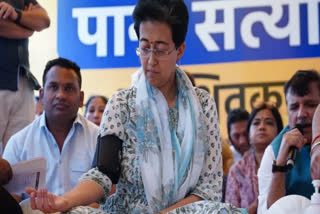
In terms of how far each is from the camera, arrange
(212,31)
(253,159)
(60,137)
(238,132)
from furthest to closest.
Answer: (212,31) → (238,132) → (253,159) → (60,137)

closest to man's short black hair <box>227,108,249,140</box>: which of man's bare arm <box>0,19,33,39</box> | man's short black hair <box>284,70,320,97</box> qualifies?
man's short black hair <box>284,70,320,97</box>

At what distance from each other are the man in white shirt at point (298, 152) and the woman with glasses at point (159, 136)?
0.63m

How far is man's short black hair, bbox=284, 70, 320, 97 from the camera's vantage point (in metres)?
2.97

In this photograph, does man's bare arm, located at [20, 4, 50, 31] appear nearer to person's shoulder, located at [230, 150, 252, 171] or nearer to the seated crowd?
the seated crowd

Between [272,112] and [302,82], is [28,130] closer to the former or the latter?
[302,82]

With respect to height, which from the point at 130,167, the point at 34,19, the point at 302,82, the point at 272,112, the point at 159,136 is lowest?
the point at 130,167

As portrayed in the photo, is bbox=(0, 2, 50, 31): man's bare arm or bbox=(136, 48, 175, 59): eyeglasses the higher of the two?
bbox=(0, 2, 50, 31): man's bare arm

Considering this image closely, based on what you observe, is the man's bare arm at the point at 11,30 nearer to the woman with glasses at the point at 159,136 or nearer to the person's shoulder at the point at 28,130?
the person's shoulder at the point at 28,130

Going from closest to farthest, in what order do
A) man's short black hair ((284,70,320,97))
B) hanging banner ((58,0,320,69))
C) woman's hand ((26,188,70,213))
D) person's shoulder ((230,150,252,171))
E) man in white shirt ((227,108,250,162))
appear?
woman's hand ((26,188,70,213))
man's short black hair ((284,70,320,97))
person's shoulder ((230,150,252,171))
man in white shirt ((227,108,250,162))
hanging banner ((58,0,320,69))

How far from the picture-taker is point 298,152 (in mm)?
2980

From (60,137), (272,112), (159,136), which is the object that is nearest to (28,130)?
(60,137)

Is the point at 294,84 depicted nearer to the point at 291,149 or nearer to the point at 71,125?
the point at 291,149

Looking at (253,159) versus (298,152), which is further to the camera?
(253,159)

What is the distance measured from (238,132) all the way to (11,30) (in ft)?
7.28
